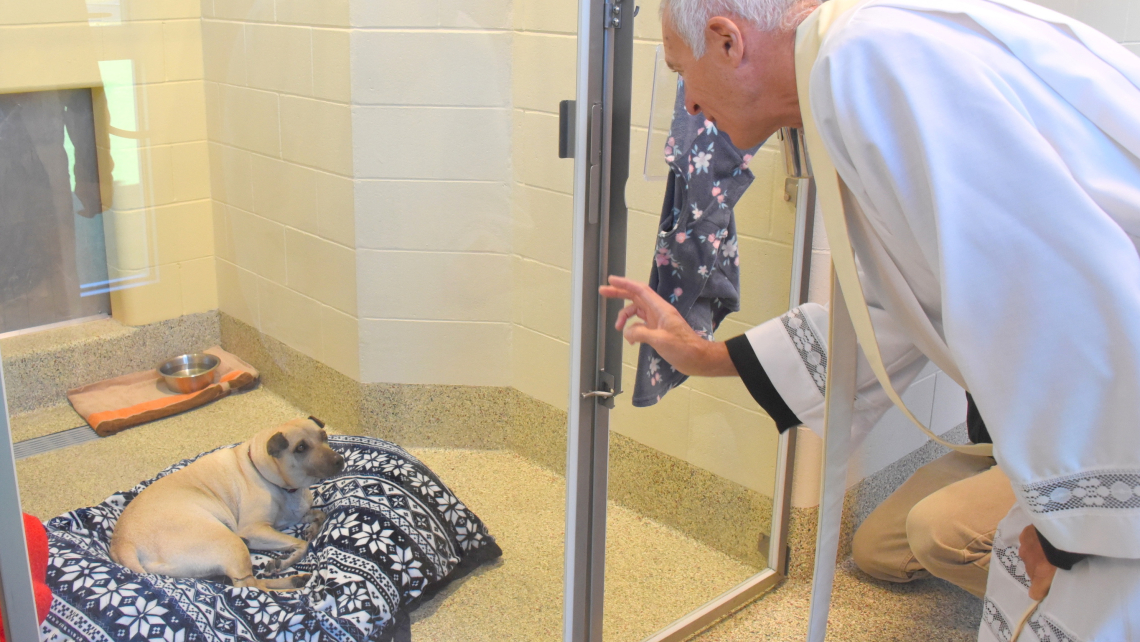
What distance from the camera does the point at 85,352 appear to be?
53.3 inches

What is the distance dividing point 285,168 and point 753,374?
885mm

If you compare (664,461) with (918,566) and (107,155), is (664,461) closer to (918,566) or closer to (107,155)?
(918,566)

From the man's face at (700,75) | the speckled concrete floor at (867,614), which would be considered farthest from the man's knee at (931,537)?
the man's face at (700,75)

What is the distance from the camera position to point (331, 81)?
1.49 meters

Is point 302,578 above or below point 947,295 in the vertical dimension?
below

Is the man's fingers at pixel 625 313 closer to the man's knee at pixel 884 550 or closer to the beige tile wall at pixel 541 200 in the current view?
the beige tile wall at pixel 541 200

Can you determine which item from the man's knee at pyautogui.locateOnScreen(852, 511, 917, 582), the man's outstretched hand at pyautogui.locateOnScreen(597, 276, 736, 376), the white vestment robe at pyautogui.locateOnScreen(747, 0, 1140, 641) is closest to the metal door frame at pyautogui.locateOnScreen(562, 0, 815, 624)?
the man's outstretched hand at pyautogui.locateOnScreen(597, 276, 736, 376)

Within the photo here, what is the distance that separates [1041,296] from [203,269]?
1.13 m

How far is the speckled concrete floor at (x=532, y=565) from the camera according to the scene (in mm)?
1390

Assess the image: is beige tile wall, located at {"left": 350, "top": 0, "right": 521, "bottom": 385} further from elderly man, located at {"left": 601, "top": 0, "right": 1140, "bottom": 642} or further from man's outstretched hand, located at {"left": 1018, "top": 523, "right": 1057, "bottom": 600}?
man's outstretched hand, located at {"left": 1018, "top": 523, "right": 1057, "bottom": 600}

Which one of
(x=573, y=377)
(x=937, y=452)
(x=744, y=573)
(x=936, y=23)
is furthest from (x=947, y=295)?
(x=937, y=452)

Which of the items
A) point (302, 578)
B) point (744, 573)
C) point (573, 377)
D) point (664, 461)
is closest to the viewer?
point (302, 578)

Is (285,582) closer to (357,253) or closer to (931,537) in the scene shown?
(357,253)

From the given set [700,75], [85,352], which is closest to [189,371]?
[85,352]
